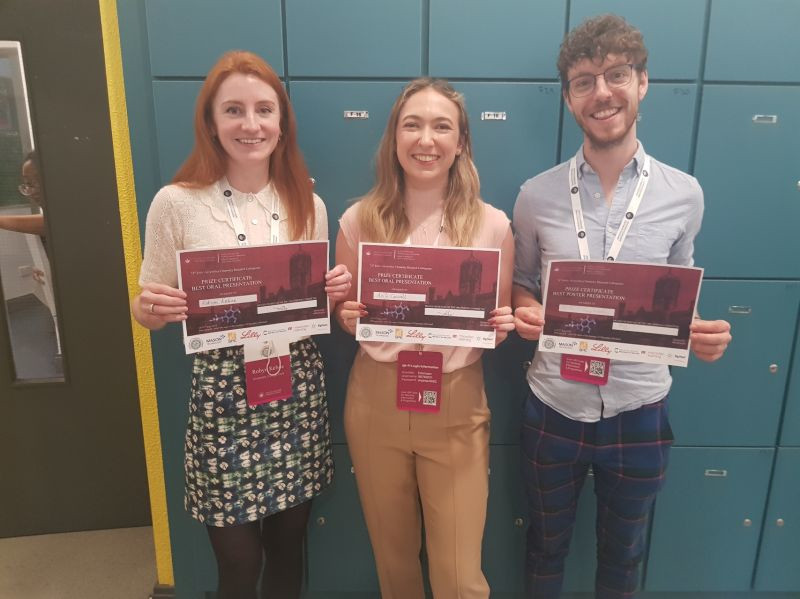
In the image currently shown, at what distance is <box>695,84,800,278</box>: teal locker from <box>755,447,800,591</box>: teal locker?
2.66 ft

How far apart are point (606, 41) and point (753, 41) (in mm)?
787

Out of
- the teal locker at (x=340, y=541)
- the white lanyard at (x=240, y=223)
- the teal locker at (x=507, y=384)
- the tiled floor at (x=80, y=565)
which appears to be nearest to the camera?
the white lanyard at (x=240, y=223)

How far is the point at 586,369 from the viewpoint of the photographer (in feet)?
5.11

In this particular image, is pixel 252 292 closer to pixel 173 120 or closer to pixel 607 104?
pixel 173 120

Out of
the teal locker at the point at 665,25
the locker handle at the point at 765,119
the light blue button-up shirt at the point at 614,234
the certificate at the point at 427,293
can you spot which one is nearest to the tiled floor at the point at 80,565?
the certificate at the point at 427,293

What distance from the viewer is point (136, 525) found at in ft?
9.36

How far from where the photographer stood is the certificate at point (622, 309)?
1452 mm

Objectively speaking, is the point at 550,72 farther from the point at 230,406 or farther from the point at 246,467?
the point at 246,467

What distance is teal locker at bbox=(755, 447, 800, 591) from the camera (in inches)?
83.5

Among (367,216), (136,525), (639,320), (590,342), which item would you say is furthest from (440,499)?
(136,525)

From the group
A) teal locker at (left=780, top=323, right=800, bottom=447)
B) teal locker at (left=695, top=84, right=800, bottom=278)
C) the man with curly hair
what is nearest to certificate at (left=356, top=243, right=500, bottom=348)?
the man with curly hair

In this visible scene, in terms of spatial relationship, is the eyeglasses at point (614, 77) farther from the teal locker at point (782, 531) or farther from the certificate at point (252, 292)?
the teal locker at point (782, 531)

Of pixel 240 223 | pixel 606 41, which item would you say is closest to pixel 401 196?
pixel 240 223

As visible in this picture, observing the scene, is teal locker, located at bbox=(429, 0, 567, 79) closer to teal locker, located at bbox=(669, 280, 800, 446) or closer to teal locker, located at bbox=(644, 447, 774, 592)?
teal locker, located at bbox=(669, 280, 800, 446)
